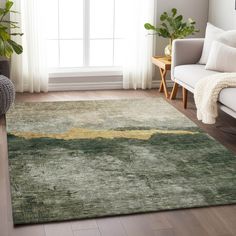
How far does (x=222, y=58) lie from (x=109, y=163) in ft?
6.14

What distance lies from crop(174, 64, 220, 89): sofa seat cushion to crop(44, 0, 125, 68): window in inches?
47.8

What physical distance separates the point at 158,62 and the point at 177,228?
10.9ft

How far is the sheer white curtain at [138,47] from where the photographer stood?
6.07 metres

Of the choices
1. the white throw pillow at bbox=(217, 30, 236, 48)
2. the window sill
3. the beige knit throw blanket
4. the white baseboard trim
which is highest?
the white throw pillow at bbox=(217, 30, 236, 48)

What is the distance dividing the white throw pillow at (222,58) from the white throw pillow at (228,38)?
134 mm

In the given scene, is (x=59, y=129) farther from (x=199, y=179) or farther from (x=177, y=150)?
(x=199, y=179)

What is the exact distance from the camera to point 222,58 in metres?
4.91

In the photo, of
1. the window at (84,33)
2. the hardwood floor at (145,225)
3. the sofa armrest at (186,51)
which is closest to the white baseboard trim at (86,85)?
the window at (84,33)

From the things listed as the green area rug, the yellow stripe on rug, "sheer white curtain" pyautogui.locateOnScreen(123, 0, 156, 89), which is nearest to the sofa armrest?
the green area rug

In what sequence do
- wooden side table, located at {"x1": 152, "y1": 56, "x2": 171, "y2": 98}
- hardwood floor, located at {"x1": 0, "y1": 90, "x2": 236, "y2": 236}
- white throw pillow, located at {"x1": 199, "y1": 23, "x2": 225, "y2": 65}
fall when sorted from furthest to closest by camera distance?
wooden side table, located at {"x1": 152, "y1": 56, "x2": 171, "y2": 98} < white throw pillow, located at {"x1": 199, "y1": 23, "x2": 225, "y2": 65} < hardwood floor, located at {"x1": 0, "y1": 90, "x2": 236, "y2": 236}

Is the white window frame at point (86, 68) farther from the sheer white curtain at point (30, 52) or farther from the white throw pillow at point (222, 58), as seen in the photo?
the white throw pillow at point (222, 58)

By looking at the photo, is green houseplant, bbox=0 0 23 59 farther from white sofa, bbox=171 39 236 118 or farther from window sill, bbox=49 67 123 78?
white sofa, bbox=171 39 236 118

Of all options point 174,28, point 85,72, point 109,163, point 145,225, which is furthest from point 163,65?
point 145,225

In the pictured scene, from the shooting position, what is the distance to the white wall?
5876 millimetres
